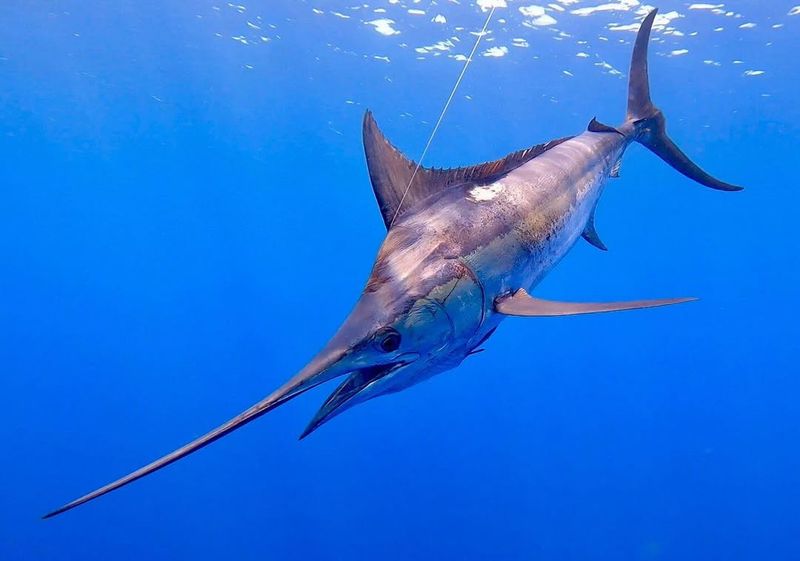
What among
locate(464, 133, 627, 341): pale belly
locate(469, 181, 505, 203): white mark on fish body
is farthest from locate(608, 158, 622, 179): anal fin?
locate(469, 181, 505, 203): white mark on fish body

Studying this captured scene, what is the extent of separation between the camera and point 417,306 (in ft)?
7.57

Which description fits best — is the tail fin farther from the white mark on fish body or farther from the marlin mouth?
the marlin mouth

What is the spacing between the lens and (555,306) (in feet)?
8.14

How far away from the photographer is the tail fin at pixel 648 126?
4.71 meters

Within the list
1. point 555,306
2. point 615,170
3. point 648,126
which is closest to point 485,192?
point 555,306

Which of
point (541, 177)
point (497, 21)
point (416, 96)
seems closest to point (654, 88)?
point (497, 21)

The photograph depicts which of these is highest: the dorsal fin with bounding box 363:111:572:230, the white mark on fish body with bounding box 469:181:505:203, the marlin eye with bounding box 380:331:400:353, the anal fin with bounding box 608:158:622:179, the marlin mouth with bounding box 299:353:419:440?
the dorsal fin with bounding box 363:111:572:230

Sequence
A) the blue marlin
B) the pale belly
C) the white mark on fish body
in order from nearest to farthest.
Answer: the blue marlin
the pale belly
the white mark on fish body

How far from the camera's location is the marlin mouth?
2.16 meters

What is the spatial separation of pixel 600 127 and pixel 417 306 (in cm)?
305

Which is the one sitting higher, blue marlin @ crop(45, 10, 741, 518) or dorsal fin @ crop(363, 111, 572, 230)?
dorsal fin @ crop(363, 111, 572, 230)

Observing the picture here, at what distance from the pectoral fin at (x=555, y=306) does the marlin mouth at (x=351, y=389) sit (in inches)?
22.2

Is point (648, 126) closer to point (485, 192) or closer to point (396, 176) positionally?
point (485, 192)

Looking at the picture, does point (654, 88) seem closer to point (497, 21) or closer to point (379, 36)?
point (497, 21)
